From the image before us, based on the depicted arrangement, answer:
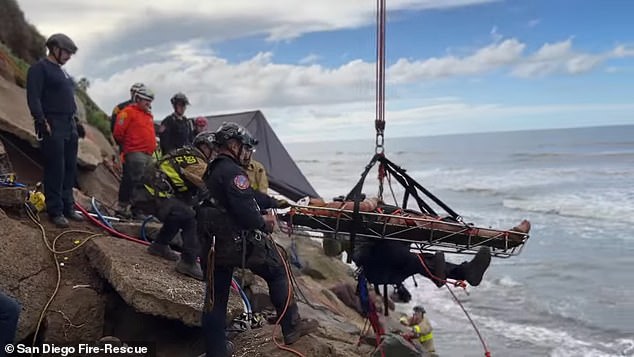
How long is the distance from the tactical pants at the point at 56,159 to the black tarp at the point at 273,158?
25.9ft

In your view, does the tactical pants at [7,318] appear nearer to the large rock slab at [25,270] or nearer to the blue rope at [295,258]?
the large rock slab at [25,270]

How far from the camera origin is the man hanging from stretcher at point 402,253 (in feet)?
19.7

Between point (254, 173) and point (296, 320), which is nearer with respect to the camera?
point (296, 320)

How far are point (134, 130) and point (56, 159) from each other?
1.61 m

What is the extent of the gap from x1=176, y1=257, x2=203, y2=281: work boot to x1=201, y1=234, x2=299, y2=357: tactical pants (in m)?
1.30

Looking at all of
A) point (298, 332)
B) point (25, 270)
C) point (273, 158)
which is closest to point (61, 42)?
point (25, 270)

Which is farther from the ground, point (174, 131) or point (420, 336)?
point (174, 131)

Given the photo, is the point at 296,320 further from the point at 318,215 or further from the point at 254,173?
the point at 254,173

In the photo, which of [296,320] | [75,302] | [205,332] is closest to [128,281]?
[75,302]

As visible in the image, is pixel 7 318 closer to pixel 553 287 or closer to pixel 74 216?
pixel 74 216

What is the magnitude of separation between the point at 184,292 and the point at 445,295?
9990 mm

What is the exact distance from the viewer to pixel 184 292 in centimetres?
631

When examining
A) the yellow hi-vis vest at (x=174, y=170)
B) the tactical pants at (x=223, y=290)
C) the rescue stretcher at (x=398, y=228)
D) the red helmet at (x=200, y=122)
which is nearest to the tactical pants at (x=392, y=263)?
the rescue stretcher at (x=398, y=228)

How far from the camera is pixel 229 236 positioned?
212 inches
